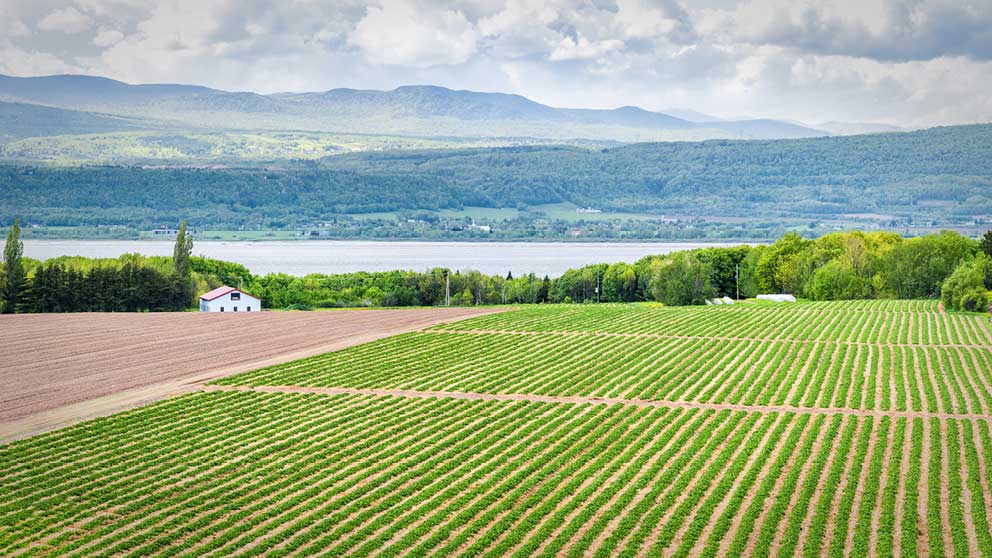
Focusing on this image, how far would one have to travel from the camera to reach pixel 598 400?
39.9 m

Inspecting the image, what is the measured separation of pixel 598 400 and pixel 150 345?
90.2ft

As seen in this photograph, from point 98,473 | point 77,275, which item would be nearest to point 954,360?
point 98,473

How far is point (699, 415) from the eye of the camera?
122 ft

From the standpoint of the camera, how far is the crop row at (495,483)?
23.8 meters

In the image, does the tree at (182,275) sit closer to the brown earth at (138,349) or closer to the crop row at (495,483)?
the brown earth at (138,349)

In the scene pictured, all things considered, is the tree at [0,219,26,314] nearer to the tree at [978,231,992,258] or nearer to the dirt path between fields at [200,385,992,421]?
the dirt path between fields at [200,385,992,421]

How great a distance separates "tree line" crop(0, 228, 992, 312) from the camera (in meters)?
83.0

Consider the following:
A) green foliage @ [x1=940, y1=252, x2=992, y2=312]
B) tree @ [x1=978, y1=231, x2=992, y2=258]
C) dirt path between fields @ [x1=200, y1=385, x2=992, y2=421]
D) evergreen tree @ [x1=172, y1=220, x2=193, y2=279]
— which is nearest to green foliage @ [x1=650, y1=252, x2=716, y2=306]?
tree @ [x1=978, y1=231, x2=992, y2=258]

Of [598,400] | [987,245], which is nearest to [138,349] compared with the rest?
[598,400]

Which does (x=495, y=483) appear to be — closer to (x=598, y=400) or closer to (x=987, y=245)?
(x=598, y=400)

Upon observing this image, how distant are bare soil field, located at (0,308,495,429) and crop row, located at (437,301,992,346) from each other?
6329 mm

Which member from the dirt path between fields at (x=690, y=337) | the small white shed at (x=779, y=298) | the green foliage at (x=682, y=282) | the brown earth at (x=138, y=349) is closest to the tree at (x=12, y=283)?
the brown earth at (x=138, y=349)

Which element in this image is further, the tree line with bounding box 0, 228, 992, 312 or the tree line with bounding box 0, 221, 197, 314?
the tree line with bounding box 0, 228, 992, 312

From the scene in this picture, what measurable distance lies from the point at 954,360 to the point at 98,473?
1512 inches
